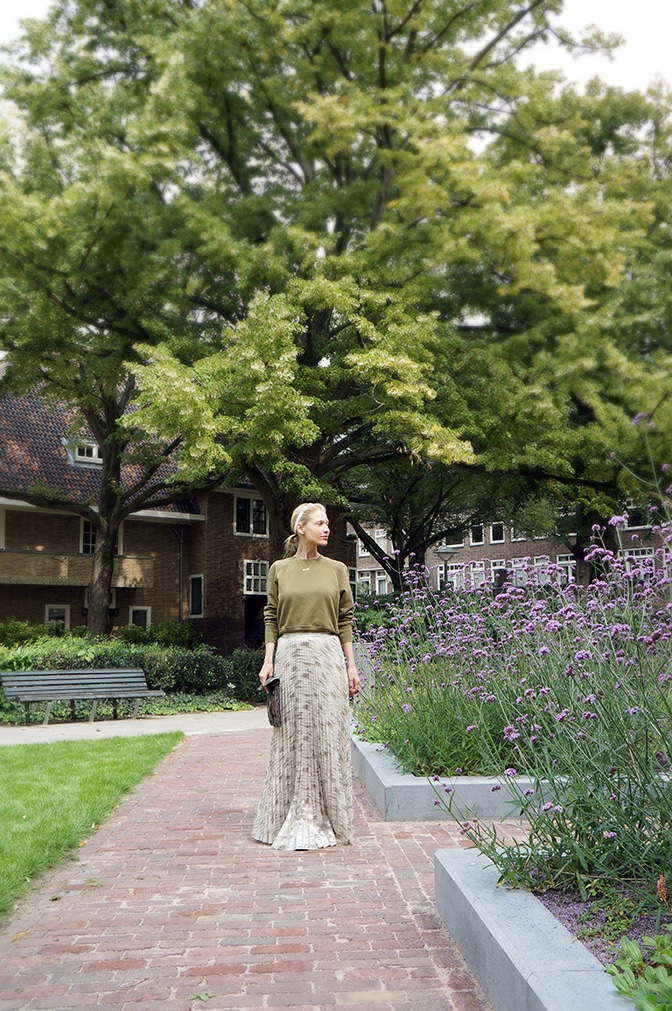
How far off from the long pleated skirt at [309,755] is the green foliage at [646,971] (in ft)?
11.1

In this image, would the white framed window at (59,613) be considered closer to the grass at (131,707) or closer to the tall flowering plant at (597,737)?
the grass at (131,707)

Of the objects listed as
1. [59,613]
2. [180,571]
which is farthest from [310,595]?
[180,571]

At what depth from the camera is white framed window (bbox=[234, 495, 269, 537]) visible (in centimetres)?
3559

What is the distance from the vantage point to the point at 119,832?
22.6 ft

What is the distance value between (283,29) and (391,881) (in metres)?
18.3

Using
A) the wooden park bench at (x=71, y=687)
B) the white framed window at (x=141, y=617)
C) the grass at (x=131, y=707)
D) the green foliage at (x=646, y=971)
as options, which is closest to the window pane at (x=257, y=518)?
the white framed window at (x=141, y=617)

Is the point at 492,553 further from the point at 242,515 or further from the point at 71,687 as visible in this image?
the point at 71,687

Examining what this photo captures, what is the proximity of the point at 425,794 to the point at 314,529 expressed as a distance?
2.11m

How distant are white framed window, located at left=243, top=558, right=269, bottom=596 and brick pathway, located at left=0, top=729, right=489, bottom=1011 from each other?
2816 centimetres

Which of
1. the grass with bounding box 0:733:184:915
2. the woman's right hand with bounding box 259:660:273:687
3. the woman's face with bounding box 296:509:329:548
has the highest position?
the woman's face with bounding box 296:509:329:548

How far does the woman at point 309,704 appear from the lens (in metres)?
6.41

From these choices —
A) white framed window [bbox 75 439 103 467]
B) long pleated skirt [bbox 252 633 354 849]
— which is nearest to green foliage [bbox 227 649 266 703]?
white framed window [bbox 75 439 103 467]

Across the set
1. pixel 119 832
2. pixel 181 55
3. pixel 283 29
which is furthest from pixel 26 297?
pixel 119 832

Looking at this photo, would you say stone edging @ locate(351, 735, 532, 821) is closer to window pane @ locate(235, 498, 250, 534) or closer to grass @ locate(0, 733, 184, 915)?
grass @ locate(0, 733, 184, 915)
